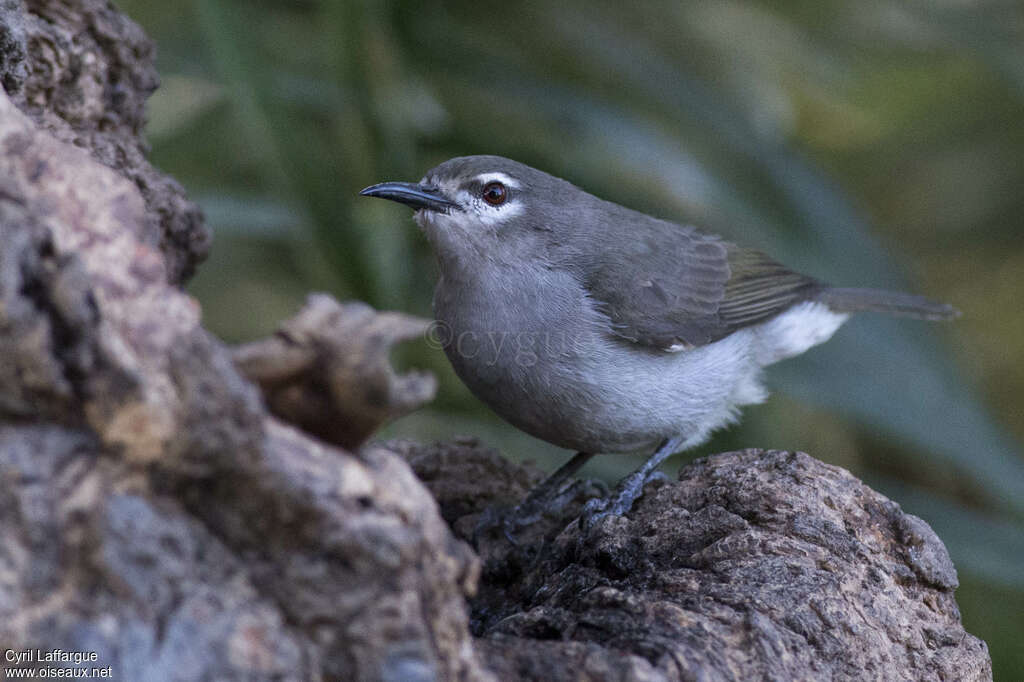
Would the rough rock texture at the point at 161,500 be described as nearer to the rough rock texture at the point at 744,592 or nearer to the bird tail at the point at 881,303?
the rough rock texture at the point at 744,592

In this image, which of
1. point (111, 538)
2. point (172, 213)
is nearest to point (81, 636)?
point (111, 538)

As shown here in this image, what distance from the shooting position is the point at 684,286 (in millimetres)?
5043

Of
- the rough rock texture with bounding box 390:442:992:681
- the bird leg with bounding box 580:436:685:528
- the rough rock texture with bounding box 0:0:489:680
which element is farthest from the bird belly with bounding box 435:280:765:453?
the rough rock texture with bounding box 0:0:489:680

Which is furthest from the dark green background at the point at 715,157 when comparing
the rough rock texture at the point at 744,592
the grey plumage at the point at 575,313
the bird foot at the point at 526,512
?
the rough rock texture at the point at 744,592

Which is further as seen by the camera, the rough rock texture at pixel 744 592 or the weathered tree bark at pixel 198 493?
the rough rock texture at pixel 744 592

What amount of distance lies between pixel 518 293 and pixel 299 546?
2425 millimetres

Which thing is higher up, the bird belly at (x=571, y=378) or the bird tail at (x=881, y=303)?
the bird tail at (x=881, y=303)

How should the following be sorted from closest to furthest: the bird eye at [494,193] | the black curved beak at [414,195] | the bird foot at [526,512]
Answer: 1. the bird foot at [526,512]
2. the black curved beak at [414,195]
3. the bird eye at [494,193]

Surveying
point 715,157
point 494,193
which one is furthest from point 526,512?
point 715,157

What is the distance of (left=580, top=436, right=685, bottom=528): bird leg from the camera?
12.5ft

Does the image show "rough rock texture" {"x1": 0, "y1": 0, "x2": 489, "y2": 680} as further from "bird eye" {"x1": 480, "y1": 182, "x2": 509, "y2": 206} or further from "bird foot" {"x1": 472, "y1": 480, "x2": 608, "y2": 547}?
"bird eye" {"x1": 480, "y1": 182, "x2": 509, "y2": 206}

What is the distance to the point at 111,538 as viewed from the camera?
1.96 m

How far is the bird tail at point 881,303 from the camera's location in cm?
582

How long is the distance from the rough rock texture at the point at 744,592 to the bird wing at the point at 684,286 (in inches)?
43.0
